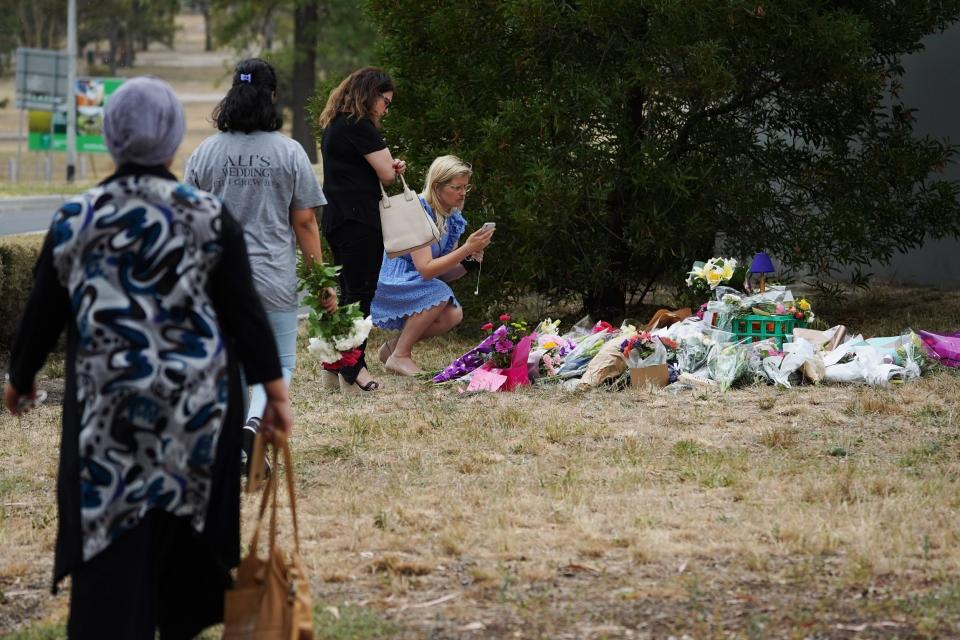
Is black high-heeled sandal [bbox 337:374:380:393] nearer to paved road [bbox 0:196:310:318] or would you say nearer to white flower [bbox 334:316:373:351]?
white flower [bbox 334:316:373:351]

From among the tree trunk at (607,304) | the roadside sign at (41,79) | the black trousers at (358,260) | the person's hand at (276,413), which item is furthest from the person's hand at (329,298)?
the roadside sign at (41,79)

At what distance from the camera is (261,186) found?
562 centimetres

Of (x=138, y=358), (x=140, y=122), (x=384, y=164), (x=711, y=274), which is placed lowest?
(x=711, y=274)

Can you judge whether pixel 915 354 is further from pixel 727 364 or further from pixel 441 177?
pixel 441 177

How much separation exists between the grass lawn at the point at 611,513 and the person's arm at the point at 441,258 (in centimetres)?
79

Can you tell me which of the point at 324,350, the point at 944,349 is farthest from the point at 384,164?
the point at 944,349

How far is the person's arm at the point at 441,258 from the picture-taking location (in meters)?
7.98

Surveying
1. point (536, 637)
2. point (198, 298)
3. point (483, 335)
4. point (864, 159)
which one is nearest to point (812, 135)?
point (864, 159)

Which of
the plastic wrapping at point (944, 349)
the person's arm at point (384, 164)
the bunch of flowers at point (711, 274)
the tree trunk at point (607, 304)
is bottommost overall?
the tree trunk at point (607, 304)

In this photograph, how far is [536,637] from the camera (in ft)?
13.2

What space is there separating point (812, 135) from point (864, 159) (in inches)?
19.5

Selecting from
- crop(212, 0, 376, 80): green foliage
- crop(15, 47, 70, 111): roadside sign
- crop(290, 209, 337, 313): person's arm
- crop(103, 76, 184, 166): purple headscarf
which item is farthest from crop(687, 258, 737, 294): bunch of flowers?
crop(15, 47, 70, 111): roadside sign

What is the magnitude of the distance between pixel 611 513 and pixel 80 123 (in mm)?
36358

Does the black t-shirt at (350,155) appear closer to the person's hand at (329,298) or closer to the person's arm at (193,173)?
the person's hand at (329,298)
